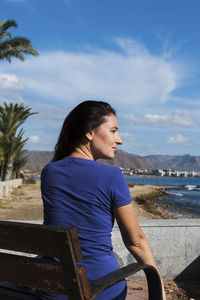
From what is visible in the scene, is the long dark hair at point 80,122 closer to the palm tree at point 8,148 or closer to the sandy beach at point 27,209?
the sandy beach at point 27,209

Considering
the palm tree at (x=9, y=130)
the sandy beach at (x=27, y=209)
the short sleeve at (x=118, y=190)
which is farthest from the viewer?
the palm tree at (x=9, y=130)

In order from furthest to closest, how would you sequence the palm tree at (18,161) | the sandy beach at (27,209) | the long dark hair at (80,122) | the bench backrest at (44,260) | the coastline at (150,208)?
the palm tree at (18,161), the coastline at (150,208), the sandy beach at (27,209), the long dark hair at (80,122), the bench backrest at (44,260)

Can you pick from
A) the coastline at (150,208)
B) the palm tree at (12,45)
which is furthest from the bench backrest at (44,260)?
the palm tree at (12,45)

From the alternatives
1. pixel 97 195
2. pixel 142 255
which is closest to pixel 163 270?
pixel 142 255

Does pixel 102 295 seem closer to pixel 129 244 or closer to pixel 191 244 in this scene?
pixel 129 244

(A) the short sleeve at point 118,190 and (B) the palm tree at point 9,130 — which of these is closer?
(A) the short sleeve at point 118,190

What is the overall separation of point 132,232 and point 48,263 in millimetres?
460

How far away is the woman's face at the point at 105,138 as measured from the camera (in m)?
1.86

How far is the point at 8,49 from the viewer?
20.2 m

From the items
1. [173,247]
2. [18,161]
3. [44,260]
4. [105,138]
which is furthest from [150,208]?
[44,260]

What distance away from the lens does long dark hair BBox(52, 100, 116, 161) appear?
6.03 ft

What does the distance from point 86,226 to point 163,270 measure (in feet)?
9.02

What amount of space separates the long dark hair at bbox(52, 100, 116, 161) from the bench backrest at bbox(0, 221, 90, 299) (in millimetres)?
588

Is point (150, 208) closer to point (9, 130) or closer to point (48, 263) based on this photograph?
point (9, 130)
